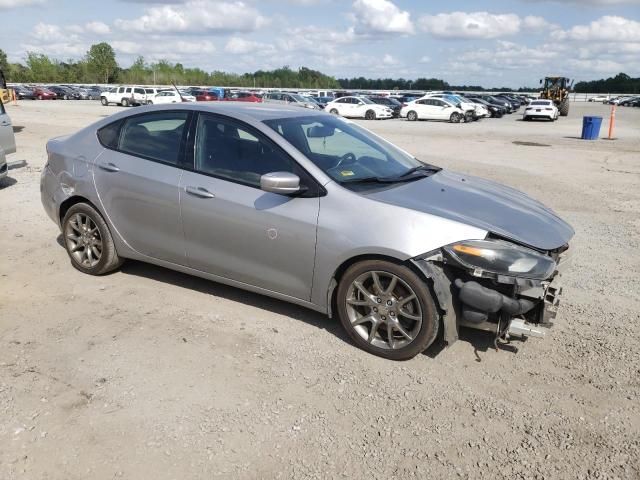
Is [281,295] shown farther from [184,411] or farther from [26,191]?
[26,191]

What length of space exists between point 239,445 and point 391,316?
1347 millimetres

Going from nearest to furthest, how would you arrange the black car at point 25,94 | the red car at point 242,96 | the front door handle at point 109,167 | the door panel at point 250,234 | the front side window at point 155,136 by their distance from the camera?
the door panel at point 250,234 < the front side window at point 155,136 < the front door handle at point 109,167 < the red car at point 242,96 < the black car at point 25,94

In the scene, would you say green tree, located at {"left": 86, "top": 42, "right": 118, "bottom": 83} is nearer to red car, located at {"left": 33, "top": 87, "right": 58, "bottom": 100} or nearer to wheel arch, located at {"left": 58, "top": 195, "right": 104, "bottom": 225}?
red car, located at {"left": 33, "top": 87, "right": 58, "bottom": 100}

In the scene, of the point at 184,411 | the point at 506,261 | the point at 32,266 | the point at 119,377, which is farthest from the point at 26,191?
the point at 506,261

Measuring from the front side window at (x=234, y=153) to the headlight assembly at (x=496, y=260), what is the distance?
51.7 inches

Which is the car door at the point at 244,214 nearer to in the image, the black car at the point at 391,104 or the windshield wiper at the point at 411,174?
the windshield wiper at the point at 411,174

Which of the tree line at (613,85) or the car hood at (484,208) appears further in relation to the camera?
the tree line at (613,85)

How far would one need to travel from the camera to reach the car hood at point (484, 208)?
3.62 meters

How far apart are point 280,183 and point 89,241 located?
2400 millimetres

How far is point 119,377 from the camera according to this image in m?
3.50

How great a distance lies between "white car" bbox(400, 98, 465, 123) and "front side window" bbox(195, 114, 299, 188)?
32441mm

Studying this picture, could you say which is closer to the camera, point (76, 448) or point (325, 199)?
point (76, 448)

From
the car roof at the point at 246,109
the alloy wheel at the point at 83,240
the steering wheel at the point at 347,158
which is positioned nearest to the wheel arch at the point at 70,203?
the alloy wheel at the point at 83,240

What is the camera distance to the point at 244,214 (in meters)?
4.04
